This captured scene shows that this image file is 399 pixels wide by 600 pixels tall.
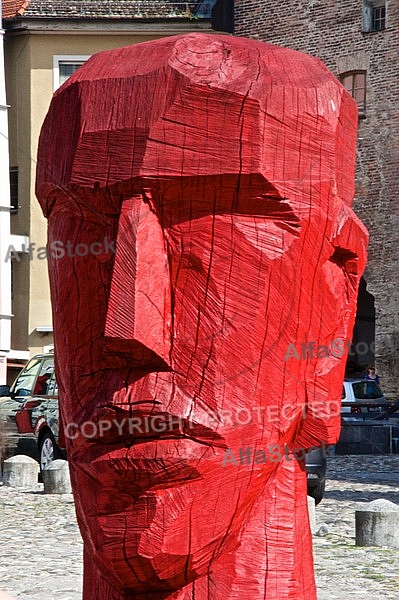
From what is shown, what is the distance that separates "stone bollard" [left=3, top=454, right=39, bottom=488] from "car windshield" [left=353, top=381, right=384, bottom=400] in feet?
36.9

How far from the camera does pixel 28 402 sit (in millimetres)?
16344

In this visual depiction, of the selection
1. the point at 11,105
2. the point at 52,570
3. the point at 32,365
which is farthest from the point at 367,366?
the point at 52,570

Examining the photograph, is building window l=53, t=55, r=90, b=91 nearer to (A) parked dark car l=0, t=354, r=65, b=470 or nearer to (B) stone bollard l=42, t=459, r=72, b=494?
(A) parked dark car l=0, t=354, r=65, b=470

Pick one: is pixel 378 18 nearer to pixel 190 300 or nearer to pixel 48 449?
pixel 48 449

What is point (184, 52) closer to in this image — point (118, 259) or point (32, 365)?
point (118, 259)

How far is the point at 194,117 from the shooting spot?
7.65 feet

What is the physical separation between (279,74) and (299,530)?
95 centimetres

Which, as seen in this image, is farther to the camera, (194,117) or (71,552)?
(71,552)

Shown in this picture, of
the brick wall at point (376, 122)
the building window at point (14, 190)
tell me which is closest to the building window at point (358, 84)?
the brick wall at point (376, 122)

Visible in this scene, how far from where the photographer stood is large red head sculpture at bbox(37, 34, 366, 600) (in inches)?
90.7

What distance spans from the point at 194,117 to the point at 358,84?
1072 inches

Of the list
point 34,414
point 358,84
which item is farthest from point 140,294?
point 358,84

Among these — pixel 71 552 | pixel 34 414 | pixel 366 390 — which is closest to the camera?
pixel 71 552

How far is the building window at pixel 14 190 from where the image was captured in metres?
30.1
